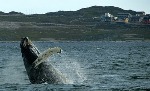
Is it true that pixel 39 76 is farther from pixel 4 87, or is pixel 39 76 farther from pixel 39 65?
pixel 4 87

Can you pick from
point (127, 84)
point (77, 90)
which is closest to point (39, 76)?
point (77, 90)

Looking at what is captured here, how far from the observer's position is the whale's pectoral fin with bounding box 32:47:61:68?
1139 inches

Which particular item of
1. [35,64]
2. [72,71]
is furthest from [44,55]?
[72,71]

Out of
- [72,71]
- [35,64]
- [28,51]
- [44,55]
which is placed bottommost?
[72,71]

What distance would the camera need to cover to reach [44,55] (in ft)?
96.5

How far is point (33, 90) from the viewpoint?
2989cm

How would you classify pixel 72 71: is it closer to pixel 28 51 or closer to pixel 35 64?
pixel 28 51

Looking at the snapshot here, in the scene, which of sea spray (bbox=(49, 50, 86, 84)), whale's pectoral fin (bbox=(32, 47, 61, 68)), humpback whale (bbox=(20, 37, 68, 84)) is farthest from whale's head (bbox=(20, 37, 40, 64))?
sea spray (bbox=(49, 50, 86, 84))

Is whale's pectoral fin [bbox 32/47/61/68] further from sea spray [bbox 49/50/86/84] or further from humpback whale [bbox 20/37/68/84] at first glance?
sea spray [bbox 49/50/86/84]

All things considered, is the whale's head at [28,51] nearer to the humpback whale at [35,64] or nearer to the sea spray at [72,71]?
the humpback whale at [35,64]

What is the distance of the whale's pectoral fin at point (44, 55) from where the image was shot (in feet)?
94.9

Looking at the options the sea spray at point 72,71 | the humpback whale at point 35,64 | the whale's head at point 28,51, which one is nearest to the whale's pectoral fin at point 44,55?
the humpback whale at point 35,64

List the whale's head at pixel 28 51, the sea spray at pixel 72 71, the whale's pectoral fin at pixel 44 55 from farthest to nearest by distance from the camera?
the sea spray at pixel 72 71 < the whale's head at pixel 28 51 < the whale's pectoral fin at pixel 44 55

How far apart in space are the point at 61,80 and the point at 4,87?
13.6 feet
